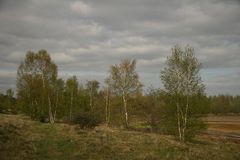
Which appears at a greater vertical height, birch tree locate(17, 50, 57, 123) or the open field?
birch tree locate(17, 50, 57, 123)

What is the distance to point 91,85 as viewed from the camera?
233ft

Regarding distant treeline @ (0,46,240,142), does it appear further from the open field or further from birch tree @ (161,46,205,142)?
the open field

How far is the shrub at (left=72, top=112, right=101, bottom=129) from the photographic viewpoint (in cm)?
3003

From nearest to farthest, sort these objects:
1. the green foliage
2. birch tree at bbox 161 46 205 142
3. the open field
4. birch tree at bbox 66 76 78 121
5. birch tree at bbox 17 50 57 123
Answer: birch tree at bbox 161 46 205 142 < birch tree at bbox 17 50 57 123 < birch tree at bbox 66 76 78 121 < the open field < the green foliage

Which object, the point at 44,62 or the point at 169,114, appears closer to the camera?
the point at 169,114

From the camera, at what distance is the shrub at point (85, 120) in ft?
98.5

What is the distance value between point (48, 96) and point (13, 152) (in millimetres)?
34131

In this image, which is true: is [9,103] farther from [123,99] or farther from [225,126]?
[225,126]

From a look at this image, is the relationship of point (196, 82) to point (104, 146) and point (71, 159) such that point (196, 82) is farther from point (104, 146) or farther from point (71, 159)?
point (71, 159)

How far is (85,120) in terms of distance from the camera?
30344mm

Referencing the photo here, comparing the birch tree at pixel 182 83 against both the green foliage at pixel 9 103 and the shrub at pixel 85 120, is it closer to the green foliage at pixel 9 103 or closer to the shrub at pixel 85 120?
the shrub at pixel 85 120

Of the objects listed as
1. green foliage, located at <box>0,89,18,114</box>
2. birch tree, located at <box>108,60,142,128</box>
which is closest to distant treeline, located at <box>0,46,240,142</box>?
birch tree, located at <box>108,60,142,128</box>

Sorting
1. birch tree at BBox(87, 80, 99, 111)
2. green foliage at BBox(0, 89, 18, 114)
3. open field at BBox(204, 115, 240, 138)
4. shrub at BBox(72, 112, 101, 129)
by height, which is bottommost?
open field at BBox(204, 115, 240, 138)

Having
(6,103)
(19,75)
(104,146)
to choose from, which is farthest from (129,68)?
(6,103)
